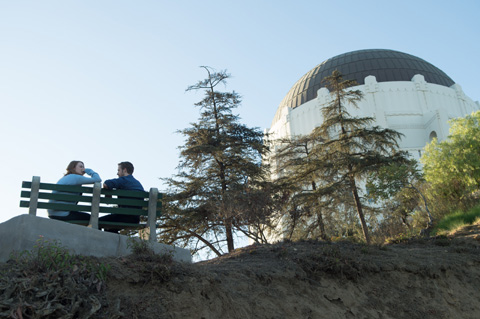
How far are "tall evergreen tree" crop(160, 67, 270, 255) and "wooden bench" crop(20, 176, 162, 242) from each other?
6.13 metres

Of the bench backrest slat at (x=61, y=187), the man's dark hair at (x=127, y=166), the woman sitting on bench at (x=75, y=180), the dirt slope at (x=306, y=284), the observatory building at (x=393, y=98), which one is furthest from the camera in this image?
the observatory building at (x=393, y=98)

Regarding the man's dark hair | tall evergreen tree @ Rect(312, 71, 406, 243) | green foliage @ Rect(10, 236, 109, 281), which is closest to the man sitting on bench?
the man's dark hair

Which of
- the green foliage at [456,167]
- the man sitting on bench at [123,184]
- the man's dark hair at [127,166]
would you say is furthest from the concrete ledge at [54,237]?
the green foliage at [456,167]

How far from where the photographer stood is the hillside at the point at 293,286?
4617mm

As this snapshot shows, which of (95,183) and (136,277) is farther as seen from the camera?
(95,183)

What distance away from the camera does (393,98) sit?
39406 mm

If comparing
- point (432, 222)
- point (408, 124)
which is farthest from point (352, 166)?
point (408, 124)

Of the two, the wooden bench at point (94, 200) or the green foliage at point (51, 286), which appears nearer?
the green foliage at point (51, 286)

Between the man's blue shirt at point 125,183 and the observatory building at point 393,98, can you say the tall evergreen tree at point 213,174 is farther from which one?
the observatory building at point 393,98

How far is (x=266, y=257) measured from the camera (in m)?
7.03

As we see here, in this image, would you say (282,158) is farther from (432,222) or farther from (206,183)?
(432,222)

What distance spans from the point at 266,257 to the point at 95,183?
2936 millimetres

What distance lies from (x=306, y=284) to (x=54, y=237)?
3.47 meters

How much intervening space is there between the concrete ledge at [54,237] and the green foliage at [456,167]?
13.0m
